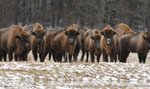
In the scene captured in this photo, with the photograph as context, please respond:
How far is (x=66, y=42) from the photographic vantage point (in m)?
27.4

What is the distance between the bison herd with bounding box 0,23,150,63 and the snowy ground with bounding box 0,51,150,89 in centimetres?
591

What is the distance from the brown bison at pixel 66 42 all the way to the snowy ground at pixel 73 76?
5.48m

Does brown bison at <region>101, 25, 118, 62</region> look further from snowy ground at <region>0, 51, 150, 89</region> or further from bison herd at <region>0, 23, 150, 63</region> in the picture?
snowy ground at <region>0, 51, 150, 89</region>

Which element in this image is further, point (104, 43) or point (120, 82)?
point (104, 43)

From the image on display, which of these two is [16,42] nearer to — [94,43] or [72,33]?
[72,33]

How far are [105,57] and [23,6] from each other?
5459 centimetres

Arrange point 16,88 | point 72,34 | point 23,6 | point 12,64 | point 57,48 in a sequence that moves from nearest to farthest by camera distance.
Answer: point 16,88 < point 12,64 < point 72,34 < point 57,48 < point 23,6

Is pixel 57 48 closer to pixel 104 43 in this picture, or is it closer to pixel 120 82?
pixel 104 43

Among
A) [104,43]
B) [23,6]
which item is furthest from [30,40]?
[23,6]

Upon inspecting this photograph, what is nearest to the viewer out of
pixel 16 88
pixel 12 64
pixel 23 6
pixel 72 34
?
pixel 16 88

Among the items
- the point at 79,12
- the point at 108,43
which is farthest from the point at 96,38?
the point at 79,12

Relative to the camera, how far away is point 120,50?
2978 cm

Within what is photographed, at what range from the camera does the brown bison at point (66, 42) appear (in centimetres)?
2673

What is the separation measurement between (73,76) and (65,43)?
8.17 meters
